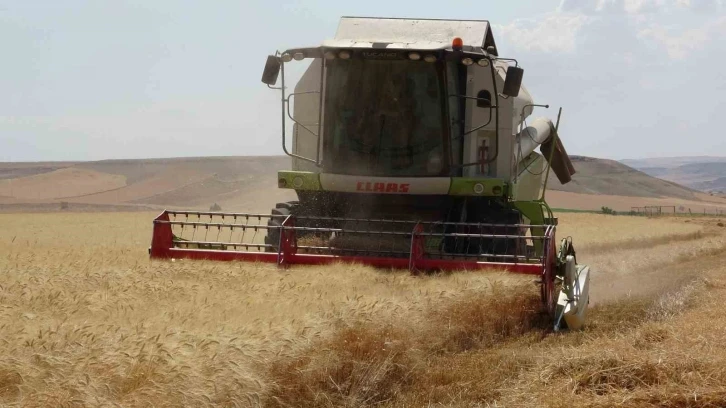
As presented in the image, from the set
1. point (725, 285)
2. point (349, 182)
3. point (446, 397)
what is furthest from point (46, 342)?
point (725, 285)

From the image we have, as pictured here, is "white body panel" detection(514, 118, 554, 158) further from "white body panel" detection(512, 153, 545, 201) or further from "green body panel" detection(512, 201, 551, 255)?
"green body panel" detection(512, 201, 551, 255)

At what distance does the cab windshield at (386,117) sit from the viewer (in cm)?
918

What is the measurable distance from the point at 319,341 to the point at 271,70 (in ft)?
13.5

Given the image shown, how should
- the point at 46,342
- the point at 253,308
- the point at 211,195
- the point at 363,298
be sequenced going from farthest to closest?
1. the point at 211,195
2. the point at 363,298
3. the point at 253,308
4. the point at 46,342

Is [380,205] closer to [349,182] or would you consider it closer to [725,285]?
[349,182]

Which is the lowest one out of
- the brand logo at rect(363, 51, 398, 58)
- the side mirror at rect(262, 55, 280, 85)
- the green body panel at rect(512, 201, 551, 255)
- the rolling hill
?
the rolling hill

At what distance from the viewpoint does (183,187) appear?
206 feet

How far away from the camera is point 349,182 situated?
925cm

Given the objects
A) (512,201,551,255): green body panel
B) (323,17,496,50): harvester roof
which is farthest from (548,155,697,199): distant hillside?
(323,17,496,50): harvester roof

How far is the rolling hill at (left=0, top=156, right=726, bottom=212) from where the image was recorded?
50.5 meters

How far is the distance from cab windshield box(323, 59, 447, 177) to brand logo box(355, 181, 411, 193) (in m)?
0.15

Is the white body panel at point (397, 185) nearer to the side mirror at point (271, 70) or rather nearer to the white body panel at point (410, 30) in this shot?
the side mirror at point (271, 70)

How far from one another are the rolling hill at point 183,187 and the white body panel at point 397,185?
74.9 ft

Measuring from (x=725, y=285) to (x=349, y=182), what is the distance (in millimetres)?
4844
